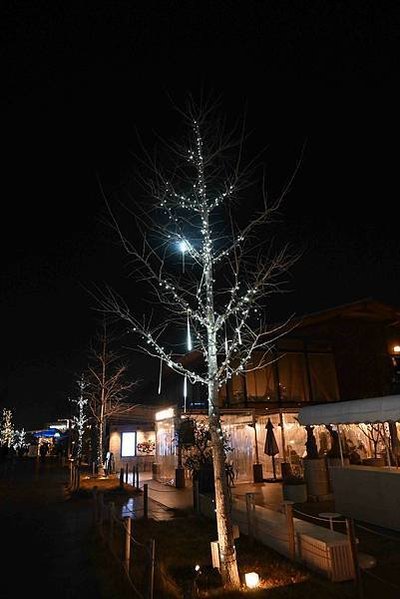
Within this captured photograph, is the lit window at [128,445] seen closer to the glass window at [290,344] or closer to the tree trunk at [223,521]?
the glass window at [290,344]

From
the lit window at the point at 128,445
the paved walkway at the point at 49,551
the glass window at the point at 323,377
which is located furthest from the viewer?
the lit window at the point at 128,445

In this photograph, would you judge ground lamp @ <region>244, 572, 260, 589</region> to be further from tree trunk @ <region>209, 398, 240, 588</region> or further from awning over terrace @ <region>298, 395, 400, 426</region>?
awning over terrace @ <region>298, 395, 400, 426</region>

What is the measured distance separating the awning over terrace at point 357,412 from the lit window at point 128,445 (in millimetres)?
15443

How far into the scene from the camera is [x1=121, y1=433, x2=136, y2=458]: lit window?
25438 mm

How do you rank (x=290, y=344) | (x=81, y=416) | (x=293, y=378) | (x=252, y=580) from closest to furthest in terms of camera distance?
(x=252, y=580)
(x=293, y=378)
(x=290, y=344)
(x=81, y=416)

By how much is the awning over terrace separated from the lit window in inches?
608

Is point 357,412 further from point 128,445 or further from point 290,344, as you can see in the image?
point 128,445

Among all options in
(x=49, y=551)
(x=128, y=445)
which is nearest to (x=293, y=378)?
(x=128, y=445)

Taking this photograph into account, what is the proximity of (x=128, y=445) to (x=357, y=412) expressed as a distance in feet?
59.8

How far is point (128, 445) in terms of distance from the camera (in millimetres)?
25625

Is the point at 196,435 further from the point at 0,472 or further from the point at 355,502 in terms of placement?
the point at 0,472

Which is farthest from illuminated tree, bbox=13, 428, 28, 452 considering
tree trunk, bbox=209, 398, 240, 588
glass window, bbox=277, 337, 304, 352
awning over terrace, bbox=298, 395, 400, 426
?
tree trunk, bbox=209, 398, 240, 588

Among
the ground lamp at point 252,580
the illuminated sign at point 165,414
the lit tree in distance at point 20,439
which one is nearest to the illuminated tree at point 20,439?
the lit tree in distance at point 20,439

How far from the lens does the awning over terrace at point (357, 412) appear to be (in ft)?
32.5
